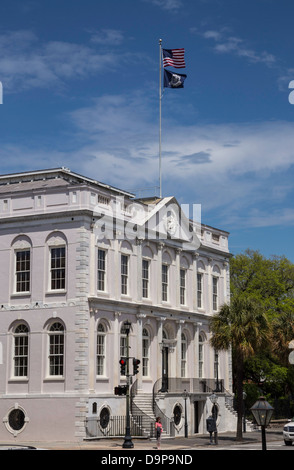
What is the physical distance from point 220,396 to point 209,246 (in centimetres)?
1062

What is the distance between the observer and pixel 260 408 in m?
19.9

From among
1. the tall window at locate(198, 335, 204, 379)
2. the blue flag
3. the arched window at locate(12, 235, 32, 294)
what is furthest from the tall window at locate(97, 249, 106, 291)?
the blue flag

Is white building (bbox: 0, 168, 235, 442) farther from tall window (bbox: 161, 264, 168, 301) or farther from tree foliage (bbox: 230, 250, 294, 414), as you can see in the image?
tree foliage (bbox: 230, 250, 294, 414)

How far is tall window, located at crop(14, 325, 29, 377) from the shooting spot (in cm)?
4275

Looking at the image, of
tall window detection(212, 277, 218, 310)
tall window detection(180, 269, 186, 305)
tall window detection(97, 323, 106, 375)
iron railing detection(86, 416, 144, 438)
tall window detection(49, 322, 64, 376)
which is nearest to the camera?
iron railing detection(86, 416, 144, 438)

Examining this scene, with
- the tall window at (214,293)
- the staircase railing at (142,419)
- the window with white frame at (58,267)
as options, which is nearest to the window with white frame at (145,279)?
the staircase railing at (142,419)

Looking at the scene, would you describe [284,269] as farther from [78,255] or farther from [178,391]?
[78,255]

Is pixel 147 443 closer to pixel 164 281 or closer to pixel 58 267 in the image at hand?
pixel 58 267

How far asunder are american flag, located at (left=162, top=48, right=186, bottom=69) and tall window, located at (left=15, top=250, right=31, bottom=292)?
16748 millimetres

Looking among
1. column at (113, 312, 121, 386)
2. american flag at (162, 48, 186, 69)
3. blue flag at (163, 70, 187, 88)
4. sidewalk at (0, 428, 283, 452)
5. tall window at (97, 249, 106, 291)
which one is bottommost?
sidewalk at (0, 428, 283, 452)

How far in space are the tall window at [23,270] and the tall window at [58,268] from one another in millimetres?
1551

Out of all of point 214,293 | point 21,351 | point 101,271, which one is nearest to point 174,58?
point 101,271

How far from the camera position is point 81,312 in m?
41.5
